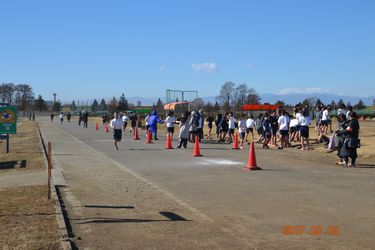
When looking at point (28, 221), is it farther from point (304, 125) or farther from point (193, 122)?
point (193, 122)

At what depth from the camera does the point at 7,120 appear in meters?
21.6

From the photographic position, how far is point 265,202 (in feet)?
30.0

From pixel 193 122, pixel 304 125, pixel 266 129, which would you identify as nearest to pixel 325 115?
pixel 266 129

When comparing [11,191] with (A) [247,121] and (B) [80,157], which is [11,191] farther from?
(A) [247,121]

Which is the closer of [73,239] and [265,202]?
[73,239]

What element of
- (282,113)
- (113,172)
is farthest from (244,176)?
(282,113)

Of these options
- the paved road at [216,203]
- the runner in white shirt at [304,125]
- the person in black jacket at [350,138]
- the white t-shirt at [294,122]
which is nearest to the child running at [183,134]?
the white t-shirt at [294,122]

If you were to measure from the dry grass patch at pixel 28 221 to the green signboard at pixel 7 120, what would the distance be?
1178 centimetres

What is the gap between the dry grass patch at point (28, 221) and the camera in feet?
20.5

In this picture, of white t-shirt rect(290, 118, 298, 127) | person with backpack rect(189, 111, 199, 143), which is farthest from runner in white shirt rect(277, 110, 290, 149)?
person with backpack rect(189, 111, 199, 143)

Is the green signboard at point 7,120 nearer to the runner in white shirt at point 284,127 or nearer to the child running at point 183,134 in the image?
the child running at point 183,134

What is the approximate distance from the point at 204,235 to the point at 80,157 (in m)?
12.1

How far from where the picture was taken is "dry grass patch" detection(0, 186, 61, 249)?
20.5 feet

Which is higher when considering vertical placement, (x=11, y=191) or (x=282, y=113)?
(x=282, y=113)
